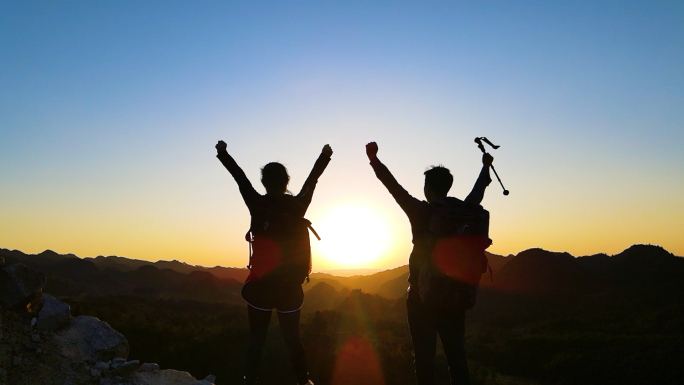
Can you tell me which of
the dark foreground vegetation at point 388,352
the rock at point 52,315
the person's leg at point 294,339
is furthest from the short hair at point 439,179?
the dark foreground vegetation at point 388,352

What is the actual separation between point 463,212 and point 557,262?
Answer: 45565 mm

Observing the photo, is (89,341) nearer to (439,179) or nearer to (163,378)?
(163,378)

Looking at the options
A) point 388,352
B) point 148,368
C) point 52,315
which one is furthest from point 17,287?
point 388,352

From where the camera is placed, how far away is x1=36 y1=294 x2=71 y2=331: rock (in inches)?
211

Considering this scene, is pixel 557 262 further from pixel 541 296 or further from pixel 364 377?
pixel 364 377

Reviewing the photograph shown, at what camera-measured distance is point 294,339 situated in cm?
350

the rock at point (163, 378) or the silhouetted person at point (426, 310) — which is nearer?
the silhouetted person at point (426, 310)

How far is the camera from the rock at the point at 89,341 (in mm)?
5336

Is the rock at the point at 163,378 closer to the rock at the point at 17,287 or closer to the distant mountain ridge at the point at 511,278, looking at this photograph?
the rock at the point at 17,287

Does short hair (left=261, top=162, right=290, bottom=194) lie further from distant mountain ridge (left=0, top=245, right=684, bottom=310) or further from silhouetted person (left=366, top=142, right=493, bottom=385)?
distant mountain ridge (left=0, top=245, right=684, bottom=310)

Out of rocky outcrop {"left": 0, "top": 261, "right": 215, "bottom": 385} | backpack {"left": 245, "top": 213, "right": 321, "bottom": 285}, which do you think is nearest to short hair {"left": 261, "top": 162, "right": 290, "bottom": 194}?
backpack {"left": 245, "top": 213, "right": 321, "bottom": 285}

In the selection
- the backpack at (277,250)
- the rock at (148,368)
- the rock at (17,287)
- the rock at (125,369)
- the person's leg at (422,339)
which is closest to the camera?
the person's leg at (422,339)

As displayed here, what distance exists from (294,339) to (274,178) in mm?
1457

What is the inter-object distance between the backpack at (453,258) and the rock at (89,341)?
490cm
